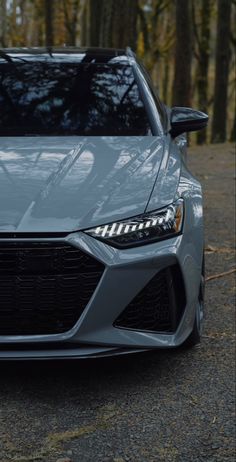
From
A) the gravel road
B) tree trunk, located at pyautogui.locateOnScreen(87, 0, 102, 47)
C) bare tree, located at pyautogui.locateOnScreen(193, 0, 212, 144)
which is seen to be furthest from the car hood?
bare tree, located at pyautogui.locateOnScreen(193, 0, 212, 144)

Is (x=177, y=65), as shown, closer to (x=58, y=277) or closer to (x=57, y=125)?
(x=57, y=125)

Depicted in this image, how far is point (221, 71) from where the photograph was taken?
57.7ft

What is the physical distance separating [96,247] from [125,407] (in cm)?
81

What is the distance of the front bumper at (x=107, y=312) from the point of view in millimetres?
3049

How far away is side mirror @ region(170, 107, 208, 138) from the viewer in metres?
4.45

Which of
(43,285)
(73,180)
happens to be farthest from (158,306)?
(73,180)

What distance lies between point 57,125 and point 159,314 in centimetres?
164

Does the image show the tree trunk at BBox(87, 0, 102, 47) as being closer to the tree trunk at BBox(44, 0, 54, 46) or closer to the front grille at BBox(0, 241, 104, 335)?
the tree trunk at BBox(44, 0, 54, 46)

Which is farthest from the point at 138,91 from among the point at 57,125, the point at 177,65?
the point at 177,65

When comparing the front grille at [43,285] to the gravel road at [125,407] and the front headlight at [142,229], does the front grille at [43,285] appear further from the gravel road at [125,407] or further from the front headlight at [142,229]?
the gravel road at [125,407]

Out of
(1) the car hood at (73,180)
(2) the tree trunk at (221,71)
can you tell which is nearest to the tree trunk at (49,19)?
(2) the tree trunk at (221,71)

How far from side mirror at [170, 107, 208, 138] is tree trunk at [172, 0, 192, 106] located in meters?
9.79

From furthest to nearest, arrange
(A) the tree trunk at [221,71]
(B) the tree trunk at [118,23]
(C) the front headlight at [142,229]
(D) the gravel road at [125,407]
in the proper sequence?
(A) the tree trunk at [221,71]
(B) the tree trunk at [118,23]
(C) the front headlight at [142,229]
(D) the gravel road at [125,407]

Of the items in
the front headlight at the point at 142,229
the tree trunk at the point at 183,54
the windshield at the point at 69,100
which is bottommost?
the tree trunk at the point at 183,54
